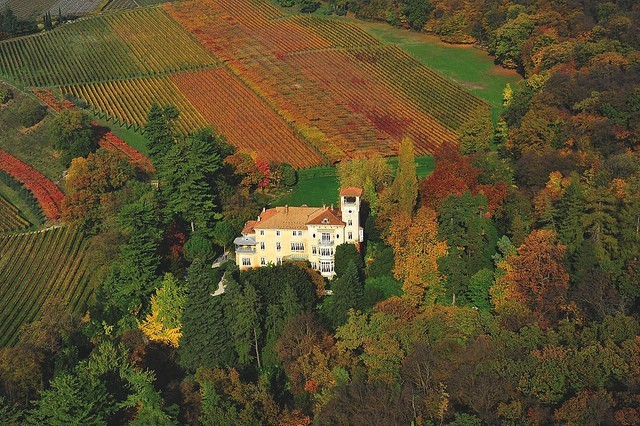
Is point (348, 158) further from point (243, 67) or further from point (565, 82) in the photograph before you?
point (243, 67)

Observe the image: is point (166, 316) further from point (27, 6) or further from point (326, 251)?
point (27, 6)

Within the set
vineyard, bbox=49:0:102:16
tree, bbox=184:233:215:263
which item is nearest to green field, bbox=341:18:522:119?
vineyard, bbox=49:0:102:16

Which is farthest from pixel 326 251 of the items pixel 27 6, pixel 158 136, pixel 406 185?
pixel 27 6

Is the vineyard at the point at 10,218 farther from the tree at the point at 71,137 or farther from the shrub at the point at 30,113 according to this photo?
the shrub at the point at 30,113

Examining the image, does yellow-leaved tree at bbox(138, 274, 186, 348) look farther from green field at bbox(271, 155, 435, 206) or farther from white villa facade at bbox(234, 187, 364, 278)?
green field at bbox(271, 155, 435, 206)

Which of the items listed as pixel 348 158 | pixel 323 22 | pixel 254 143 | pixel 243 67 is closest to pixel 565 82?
pixel 348 158

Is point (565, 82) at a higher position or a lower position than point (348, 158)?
higher
